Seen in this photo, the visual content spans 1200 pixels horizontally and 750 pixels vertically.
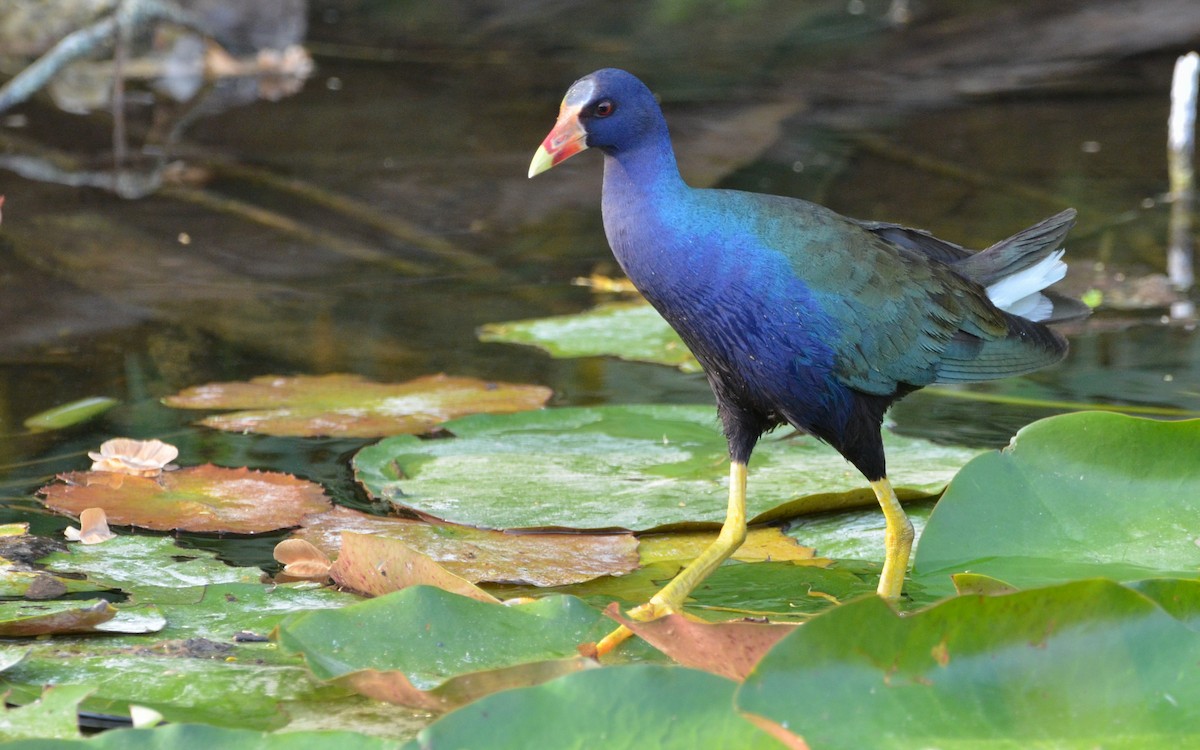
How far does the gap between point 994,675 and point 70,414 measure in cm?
201

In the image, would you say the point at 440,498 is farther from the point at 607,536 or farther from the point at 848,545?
the point at 848,545

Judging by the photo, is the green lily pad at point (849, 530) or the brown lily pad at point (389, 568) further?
the green lily pad at point (849, 530)

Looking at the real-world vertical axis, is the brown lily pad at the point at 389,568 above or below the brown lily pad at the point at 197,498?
above

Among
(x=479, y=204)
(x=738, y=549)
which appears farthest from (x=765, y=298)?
(x=479, y=204)

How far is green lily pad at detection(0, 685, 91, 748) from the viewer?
140 cm

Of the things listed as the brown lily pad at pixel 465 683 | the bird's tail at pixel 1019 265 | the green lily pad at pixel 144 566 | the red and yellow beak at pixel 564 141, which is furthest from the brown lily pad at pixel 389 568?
the bird's tail at pixel 1019 265

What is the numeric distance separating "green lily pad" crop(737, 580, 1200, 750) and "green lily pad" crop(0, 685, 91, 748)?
2.13 feet

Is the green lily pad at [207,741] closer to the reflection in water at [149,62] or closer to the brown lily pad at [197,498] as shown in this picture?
the brown lily pad at [197,498]

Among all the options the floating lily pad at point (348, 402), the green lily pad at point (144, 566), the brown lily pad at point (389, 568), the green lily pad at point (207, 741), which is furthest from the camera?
the floating lily pad at point (348, 402)

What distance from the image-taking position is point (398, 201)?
15.4 feet

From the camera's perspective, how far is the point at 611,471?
2463mm

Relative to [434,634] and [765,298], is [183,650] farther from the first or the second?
[765,298]

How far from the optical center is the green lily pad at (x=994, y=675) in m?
1.36

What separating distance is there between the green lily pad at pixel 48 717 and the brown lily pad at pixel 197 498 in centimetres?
77
